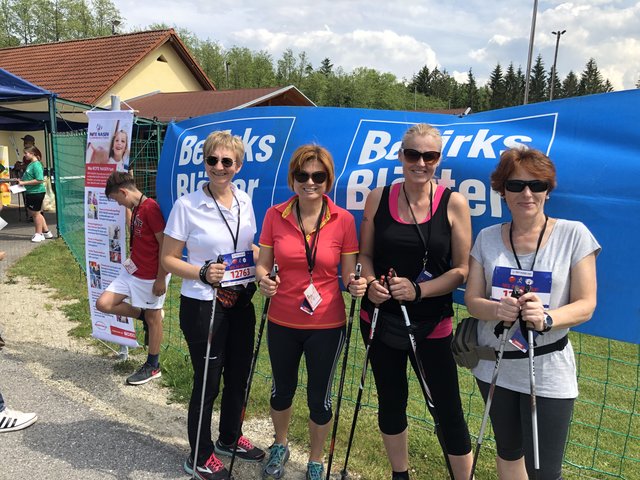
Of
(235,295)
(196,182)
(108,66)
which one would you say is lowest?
(235,295)

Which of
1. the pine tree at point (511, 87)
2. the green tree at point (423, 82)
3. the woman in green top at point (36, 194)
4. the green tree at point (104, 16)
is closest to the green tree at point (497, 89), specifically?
the pine tree at point (511, 87)

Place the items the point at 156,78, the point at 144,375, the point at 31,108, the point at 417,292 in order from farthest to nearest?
the point at 156,78
the point at 31,108
the point at 144,375
the point at 417,292

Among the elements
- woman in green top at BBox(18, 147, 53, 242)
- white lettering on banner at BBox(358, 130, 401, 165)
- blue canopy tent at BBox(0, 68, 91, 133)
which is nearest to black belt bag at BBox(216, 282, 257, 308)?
white lettering on banner at BBox(358, 130, 401, 165)

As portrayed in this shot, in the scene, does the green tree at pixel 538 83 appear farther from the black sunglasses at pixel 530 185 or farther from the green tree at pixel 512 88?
the black sunglasses at pixel 530 185

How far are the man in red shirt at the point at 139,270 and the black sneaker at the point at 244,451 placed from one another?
50.6 inches

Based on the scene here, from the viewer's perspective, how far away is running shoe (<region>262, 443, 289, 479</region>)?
3.02 m

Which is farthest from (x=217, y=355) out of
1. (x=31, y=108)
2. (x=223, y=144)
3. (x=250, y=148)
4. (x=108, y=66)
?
(x=108, y=66)

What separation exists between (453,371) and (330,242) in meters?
0.91

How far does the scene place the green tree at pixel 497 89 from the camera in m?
85.8

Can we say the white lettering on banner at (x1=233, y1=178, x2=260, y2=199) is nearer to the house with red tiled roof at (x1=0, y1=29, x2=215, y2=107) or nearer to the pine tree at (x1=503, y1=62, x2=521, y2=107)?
the house with red tiled roof at (x1=0, y1=29, x2=215, y2=107)

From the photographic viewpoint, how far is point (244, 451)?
10.6 feet

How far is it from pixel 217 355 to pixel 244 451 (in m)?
0.75

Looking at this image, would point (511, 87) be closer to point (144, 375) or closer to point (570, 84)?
point (570, 84)

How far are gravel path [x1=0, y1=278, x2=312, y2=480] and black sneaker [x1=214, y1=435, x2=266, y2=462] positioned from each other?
0.05 metres
